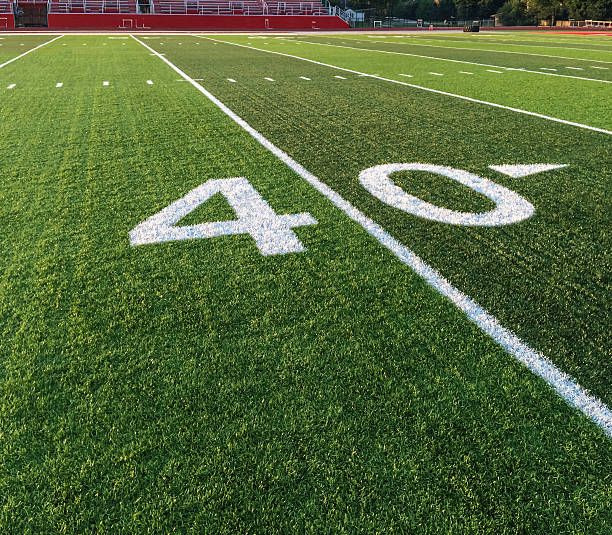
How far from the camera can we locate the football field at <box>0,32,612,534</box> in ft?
4.93

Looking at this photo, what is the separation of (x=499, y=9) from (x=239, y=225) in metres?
73.8

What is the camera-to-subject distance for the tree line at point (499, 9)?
5269 cm

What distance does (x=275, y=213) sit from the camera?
136 inches

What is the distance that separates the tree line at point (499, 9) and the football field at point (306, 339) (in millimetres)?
59625

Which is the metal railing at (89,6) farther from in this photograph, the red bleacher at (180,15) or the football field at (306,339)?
the football field at (306,339)

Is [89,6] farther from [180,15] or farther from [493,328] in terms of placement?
[493,328]

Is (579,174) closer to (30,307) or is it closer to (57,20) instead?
(30,307)

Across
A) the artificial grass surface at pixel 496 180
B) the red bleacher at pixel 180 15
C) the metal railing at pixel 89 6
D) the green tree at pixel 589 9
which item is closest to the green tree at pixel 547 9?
the green tree at pixel 589 9

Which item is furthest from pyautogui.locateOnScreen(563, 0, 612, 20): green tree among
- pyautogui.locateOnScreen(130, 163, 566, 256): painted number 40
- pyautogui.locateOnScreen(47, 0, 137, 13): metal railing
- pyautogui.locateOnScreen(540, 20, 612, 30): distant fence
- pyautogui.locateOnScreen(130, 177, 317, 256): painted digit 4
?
pyautogui.locateOnScreen(130, 177, 317, 256): painted digit 4

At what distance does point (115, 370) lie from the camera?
6.51ft

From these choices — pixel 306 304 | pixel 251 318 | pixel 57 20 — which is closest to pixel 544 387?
pixel 306 304

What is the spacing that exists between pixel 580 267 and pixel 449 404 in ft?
4.55

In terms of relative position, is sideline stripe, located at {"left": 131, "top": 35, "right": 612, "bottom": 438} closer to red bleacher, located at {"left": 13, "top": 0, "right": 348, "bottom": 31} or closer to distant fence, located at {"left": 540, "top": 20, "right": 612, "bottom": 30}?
red bleacher, located at {"left": 13, "top": 0, "right": 348, "bottom": 31}

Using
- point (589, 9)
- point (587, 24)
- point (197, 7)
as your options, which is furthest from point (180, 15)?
point (589, 9)
